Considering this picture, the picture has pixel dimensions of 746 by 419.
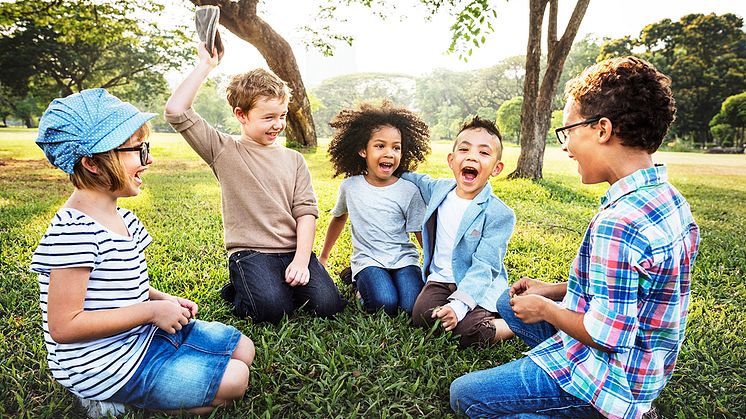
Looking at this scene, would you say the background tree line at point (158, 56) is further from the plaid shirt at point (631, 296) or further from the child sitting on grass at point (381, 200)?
the plaid shirt at point (631, 296)

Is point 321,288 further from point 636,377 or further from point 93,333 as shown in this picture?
point 636,377

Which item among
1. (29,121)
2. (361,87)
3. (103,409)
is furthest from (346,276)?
(361,87)

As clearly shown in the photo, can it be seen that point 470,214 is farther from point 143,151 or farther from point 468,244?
point 143,151

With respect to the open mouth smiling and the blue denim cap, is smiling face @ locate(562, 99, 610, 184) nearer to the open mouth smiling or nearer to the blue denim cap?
the open mouth smiling

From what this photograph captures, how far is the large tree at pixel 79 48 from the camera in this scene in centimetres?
1172

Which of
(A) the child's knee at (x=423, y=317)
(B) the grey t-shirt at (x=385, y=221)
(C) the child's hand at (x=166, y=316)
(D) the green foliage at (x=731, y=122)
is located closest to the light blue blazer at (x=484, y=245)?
(A) the child's knee at (x=423, y=317)

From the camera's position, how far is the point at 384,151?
3.17m

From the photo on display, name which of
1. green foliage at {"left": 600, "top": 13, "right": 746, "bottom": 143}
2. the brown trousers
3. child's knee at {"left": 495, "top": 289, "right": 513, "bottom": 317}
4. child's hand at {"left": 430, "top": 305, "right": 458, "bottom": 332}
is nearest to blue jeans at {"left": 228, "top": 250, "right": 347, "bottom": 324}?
the brown trousers

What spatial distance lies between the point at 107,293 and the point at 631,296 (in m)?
1.75

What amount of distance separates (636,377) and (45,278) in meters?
2.00

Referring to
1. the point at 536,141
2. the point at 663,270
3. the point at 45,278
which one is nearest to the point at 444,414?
the point at 663,270

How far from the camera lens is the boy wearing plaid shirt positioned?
1504mm

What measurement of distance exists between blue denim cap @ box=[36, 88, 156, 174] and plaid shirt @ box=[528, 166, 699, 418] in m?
1.67

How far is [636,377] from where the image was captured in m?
1.60
